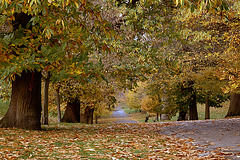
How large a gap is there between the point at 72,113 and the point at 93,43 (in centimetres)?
889

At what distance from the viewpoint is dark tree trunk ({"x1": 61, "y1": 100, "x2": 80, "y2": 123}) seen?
1920cm

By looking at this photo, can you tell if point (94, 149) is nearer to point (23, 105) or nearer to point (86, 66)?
point (86, 66)

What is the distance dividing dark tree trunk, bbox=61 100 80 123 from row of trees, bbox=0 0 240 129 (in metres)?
0.56

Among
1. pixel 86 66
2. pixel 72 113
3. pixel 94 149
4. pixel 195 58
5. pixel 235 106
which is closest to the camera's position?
pixel 94 149

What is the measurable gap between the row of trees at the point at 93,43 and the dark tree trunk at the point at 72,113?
0.56m

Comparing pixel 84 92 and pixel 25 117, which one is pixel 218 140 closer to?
pixel 25 117

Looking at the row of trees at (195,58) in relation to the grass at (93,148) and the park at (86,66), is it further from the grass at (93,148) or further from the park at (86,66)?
the grass at (93,148)

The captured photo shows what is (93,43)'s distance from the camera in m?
11.9

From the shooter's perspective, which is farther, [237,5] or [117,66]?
[117,66]

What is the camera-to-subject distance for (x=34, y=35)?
8.32m

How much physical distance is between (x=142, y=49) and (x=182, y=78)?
26.2 ft

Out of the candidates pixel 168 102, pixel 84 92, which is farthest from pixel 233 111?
pixel 84 92

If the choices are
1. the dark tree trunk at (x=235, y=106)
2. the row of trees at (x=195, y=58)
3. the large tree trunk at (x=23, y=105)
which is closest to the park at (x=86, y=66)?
the large tree trunk at (x=23, y=105)

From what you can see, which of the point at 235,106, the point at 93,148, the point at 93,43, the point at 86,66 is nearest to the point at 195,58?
the point at 235,106
